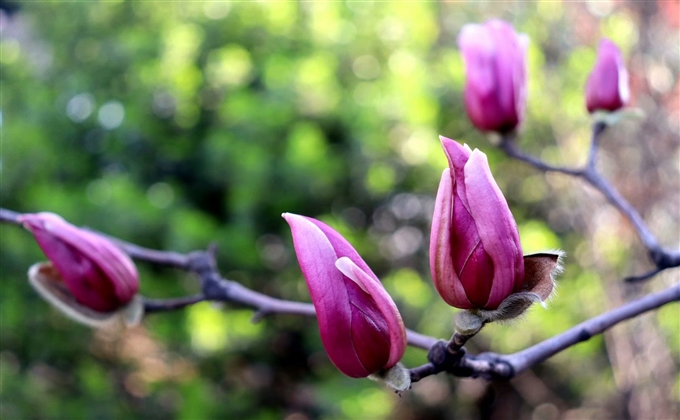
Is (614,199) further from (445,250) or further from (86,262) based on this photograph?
(86,262)

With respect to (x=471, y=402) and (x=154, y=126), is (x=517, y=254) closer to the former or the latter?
(x=154, y=126)

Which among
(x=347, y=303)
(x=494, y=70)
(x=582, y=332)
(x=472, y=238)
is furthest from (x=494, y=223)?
(x=494, y=70)

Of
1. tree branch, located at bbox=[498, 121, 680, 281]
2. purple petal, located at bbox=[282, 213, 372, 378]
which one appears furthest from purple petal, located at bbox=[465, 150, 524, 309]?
tree branch, located at bbox=[498, 121, 680, 281]

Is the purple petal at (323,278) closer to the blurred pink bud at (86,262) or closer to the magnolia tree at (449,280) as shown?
the magnolia tree at (449,280)

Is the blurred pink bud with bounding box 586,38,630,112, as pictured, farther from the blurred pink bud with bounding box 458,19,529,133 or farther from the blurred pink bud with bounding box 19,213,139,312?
the blurred pink bud with bounding box 19,213,139,312

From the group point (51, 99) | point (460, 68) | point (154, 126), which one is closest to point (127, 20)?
point (51, 99)

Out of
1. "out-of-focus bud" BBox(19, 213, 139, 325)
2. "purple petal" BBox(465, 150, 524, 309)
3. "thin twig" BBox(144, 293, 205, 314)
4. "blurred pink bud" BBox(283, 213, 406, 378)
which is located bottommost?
"thin twig" BBox(144, 293, 205, 314)
